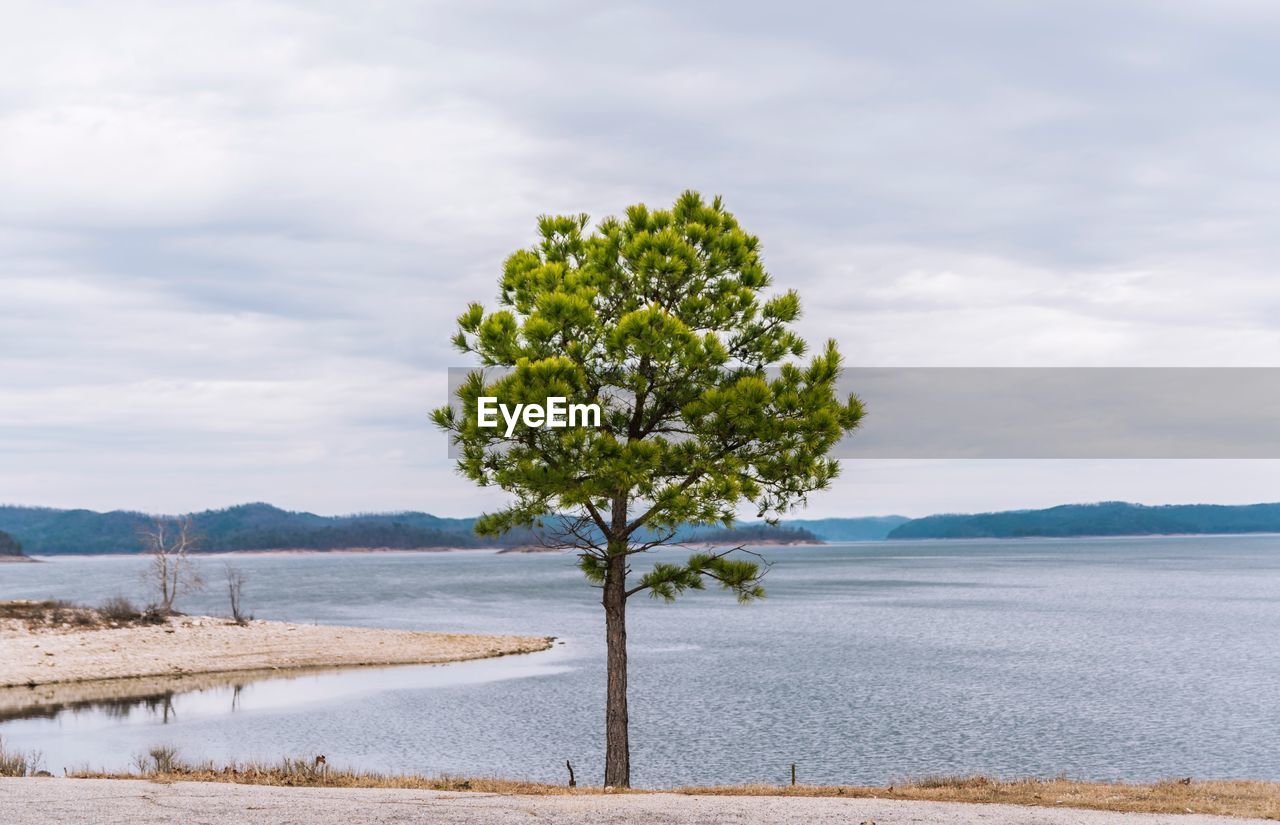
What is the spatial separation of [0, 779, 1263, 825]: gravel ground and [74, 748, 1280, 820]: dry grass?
34.5 inches

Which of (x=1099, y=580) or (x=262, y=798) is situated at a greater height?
(x=262, y=798)

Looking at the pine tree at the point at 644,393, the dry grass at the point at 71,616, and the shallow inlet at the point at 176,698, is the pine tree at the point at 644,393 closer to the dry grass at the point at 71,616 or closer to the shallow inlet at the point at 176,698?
the shallow inlet at the point at 176,698

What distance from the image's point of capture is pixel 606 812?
16.1 meters

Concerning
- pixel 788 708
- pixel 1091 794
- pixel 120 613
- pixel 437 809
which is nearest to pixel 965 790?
pixel 1091 794

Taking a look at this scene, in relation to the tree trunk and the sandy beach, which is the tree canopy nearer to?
the tree trunk

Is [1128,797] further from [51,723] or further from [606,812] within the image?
[51,723]

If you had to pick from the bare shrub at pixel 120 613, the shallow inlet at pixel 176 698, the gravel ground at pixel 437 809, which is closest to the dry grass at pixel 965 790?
the gravel ground at pixel 437 809

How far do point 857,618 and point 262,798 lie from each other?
8751 centimetres

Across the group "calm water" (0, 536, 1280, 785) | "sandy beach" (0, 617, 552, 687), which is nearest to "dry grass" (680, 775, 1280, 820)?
"calm water" (0, 536, 1280, 785)

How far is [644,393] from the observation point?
917 inches

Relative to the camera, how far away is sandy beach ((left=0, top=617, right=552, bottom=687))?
53.8 m

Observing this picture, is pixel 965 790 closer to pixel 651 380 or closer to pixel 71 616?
pixel 651 380

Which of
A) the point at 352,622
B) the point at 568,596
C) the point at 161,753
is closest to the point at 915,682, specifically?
the point at 161,753

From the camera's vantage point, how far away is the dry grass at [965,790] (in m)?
17.4
